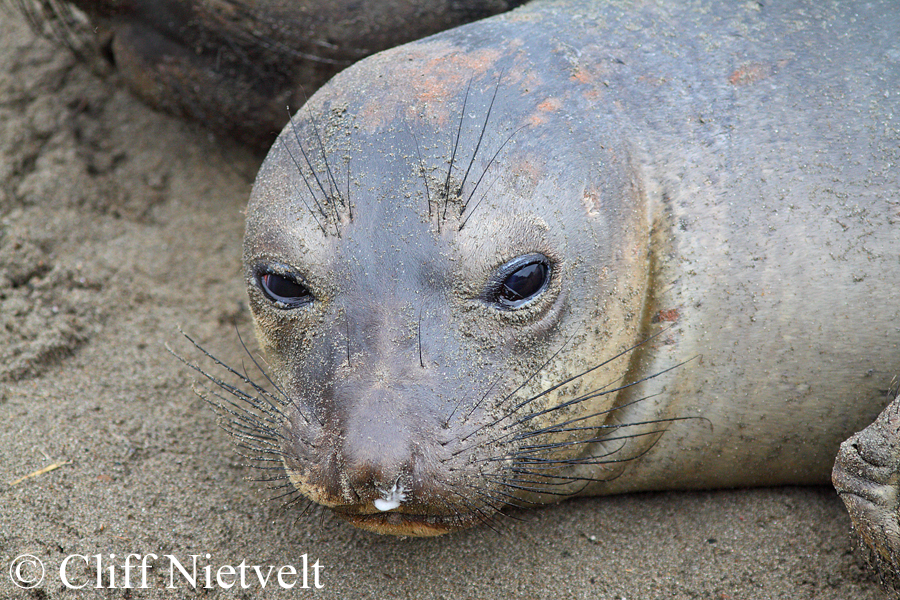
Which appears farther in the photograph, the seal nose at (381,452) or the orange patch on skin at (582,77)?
the orange patch on skin at (582,77)

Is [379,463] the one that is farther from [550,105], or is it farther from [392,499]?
[550,105]

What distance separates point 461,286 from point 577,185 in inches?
19.7

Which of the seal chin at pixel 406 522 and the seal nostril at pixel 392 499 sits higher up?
the seal nostril at pixel 392 499

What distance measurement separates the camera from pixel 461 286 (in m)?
2.44

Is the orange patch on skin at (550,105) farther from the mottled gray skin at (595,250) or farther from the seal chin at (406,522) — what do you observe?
the seal chin at (406,522)

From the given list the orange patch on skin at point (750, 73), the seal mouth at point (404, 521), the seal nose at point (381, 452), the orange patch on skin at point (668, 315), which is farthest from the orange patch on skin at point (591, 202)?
the seal mouth at point (404, 521)

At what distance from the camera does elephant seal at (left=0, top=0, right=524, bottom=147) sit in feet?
12.9

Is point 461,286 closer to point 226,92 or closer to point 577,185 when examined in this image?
point 577,185

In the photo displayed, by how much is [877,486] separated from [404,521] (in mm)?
1348

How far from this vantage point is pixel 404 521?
7.83 ft

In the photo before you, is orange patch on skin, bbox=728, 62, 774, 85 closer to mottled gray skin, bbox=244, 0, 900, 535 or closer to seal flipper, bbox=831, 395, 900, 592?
mottled gray skin, bbox=244, 0, 900, 535

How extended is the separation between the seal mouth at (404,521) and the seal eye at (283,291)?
633 millimetres

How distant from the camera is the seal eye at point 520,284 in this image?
2480 millimetres

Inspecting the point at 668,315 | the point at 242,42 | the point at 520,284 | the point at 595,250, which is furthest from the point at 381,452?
the point at 242,42
